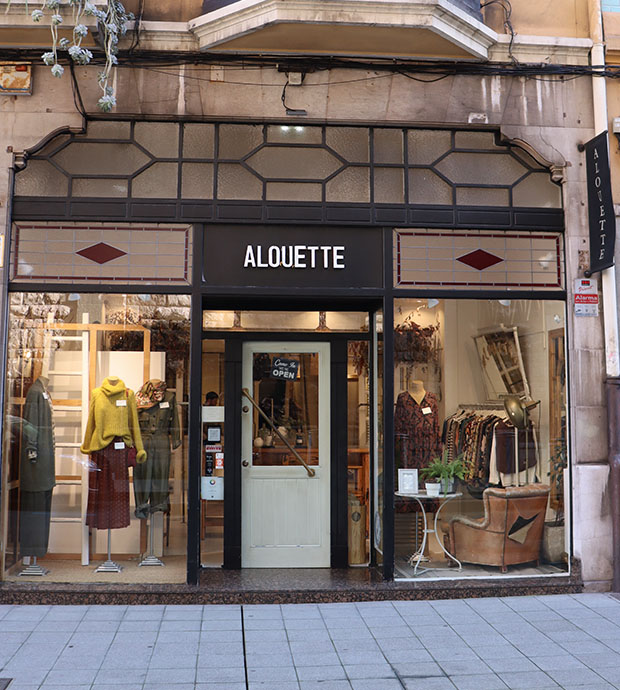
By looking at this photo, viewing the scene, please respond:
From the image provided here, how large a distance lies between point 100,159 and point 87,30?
4.17 feet

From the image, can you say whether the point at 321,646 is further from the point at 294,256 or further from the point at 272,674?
the point at 294,256

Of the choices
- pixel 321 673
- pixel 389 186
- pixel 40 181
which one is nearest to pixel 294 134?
pixel 389 186

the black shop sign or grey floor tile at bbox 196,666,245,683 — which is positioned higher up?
the black shop sign

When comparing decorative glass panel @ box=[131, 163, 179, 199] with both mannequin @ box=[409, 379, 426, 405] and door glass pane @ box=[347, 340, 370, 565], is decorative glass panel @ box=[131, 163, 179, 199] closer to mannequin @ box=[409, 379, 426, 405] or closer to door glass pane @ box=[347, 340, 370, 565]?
door glass pane @ box=[347, 340, 370, 565]

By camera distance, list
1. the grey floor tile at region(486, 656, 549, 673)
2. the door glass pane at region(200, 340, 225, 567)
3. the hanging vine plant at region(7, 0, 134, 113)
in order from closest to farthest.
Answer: the grey floor tile at region(486, 656, 549, 673), the hanging vine plant at region(7, 0, 134, 113), the door glass pane at region(200, 340, 225, 567)

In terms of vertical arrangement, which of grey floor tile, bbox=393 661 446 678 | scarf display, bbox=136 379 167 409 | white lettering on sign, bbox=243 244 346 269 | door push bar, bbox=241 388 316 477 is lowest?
grey floor tile, bbox=393 661 446 678

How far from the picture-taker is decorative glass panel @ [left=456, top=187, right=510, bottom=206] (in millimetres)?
7332

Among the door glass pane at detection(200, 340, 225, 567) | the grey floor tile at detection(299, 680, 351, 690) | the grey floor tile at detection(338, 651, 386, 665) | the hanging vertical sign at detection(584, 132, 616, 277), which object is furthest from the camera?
the door glass pane at detection(200, 340, 225, 567)

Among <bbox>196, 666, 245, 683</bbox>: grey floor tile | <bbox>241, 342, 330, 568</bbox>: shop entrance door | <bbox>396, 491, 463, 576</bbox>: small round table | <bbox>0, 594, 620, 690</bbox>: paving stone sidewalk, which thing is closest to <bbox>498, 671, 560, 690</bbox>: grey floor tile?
<bbox>0, 594, 620, 690</bbox>: paving stone sidewalk

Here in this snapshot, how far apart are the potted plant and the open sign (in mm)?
1780

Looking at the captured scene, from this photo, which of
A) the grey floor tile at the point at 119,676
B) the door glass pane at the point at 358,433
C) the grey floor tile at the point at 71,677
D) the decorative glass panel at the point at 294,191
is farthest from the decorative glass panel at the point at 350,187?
the grey floor tile at the point at 71,677

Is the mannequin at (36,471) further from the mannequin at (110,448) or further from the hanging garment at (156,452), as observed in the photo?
the hanging garment at (156,452)

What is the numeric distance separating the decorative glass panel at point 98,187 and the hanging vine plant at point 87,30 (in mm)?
694

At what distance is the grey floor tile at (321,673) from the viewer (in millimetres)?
4969
